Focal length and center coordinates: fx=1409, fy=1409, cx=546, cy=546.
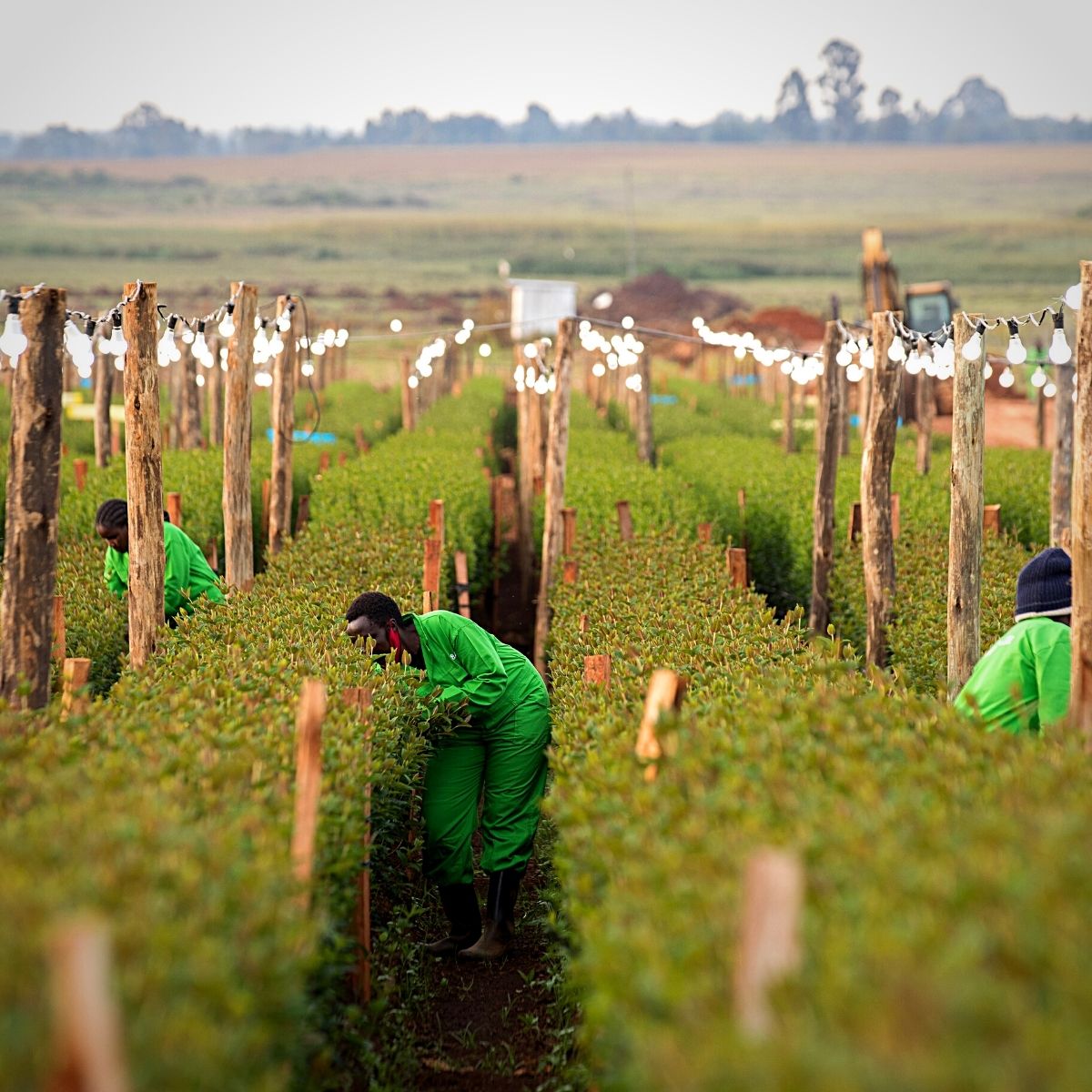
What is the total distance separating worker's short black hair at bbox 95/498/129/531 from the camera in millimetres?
9711

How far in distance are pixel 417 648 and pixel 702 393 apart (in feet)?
101

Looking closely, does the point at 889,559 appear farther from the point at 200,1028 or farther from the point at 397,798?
the point at 200,1028

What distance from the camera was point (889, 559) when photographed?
1041 cm

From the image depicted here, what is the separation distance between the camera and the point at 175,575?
983 cm

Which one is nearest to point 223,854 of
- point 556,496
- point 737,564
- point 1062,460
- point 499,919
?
point 499,919

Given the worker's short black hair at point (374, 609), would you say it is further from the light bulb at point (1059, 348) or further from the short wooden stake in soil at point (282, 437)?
the short wooden stake in soil at point (282, 437)

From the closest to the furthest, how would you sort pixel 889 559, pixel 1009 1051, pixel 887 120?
pixel 1009 1051 < pixel 889 559 < pixel 887 120

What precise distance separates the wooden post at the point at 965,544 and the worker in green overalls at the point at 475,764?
2574 mm

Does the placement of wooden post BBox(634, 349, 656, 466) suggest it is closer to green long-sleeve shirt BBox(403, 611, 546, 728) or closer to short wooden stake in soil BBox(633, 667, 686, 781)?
green long-sleeve shirt BBox(403, 611, 546, 728)

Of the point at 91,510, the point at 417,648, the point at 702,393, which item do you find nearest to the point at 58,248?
the point at 702,393

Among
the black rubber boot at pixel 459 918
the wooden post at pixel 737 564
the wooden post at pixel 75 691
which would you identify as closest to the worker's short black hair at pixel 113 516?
the wooden post at pixel 75 691

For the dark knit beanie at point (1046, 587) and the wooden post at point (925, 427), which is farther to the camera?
the wooden post at point (925, 427)

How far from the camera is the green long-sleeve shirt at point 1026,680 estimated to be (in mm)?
5918

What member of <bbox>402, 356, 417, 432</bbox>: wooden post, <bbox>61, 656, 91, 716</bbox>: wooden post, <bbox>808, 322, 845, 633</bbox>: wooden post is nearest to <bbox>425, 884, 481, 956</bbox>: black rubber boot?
<bbox>61, 656, 91, 716</bbox>: wooden post
